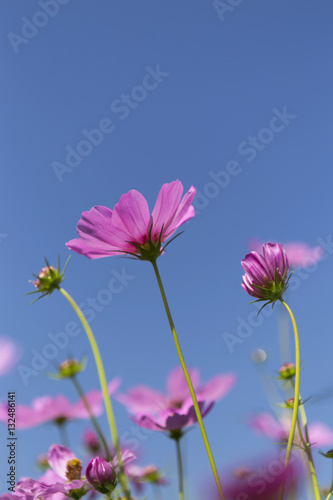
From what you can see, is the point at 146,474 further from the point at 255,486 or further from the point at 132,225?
the point at 255,486

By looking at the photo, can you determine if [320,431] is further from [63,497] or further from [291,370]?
[63,497]

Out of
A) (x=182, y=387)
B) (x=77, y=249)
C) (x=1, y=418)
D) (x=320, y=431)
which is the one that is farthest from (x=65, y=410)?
(x=320, y=431)

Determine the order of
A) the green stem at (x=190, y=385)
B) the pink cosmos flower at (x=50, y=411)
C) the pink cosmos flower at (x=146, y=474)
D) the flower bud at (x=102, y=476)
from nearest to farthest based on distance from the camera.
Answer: the green stem at (x=190, y=385), the flower bud at (x=102, y=476), the pink cosmos flower at (x=50, y=411), the pink cosmos flower at (x=146, y=474)

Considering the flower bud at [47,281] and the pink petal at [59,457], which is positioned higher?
the flower bud at [47,281]

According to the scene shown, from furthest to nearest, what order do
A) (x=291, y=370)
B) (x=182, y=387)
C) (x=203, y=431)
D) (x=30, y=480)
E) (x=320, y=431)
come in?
(x=320, y=431) → (x=291, y=370) → (x=182, y=387) → (x=30, y=480) → (x=203, y=431)

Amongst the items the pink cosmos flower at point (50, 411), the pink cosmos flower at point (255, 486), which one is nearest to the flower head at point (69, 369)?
the pink cosmos flower at point (50, 411)

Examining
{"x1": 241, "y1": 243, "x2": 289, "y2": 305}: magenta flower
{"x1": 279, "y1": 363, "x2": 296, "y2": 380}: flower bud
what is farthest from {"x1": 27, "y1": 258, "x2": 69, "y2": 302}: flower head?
{"x1": 279, "y1": 363, "x2": 296, "y2": 380}: flower bud

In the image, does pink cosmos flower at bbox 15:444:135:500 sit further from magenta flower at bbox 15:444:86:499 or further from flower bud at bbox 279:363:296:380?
flower bud at bbox 279:363:296:380

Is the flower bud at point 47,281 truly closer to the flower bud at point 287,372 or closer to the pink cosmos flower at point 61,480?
the pink cosmos flower at point 61,480
